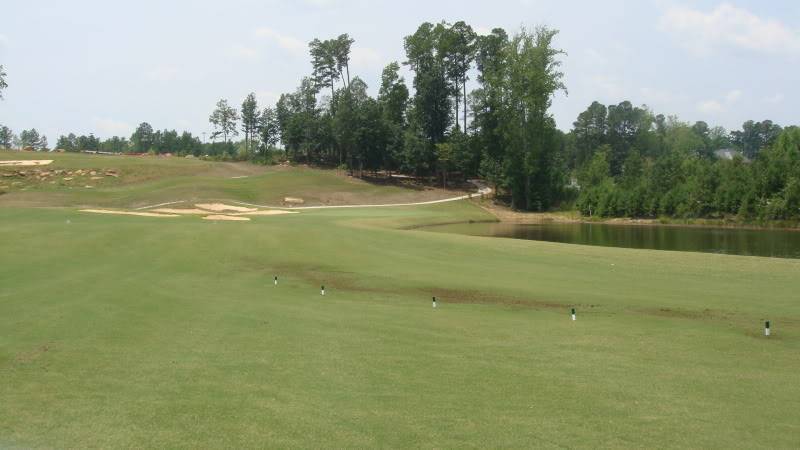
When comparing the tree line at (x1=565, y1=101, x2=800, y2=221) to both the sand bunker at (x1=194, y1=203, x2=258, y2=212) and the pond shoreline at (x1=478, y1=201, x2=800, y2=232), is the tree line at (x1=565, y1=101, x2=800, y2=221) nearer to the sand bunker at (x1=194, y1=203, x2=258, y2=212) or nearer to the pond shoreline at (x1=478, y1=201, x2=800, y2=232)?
the pond shoreline at (x1=478, y1=201, x2=800, y2=232)

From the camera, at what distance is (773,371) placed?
11.8 m

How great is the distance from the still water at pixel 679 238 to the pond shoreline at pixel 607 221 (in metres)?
5.42

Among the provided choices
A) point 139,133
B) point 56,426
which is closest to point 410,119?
point 56,426

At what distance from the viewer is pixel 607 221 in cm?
7275

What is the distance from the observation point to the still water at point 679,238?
4016cm

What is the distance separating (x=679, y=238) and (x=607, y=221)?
23.6m

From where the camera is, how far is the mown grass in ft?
28.5

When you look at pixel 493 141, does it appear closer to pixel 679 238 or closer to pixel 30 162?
pixel 679 238

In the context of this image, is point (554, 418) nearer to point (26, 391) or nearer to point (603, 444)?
point (603, 444)

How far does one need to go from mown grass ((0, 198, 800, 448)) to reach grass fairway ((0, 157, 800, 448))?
51 mm

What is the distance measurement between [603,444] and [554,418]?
0.96m

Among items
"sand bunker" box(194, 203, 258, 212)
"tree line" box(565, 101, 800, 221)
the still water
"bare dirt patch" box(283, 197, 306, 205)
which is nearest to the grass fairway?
the still water

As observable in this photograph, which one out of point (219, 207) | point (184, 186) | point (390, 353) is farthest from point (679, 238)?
point (184, 186)

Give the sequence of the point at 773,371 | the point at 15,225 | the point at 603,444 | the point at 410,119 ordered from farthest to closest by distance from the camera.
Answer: the point at 410,119 < the point at 15,225 < the point at 773,371 < the point at 603,444
